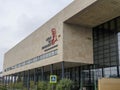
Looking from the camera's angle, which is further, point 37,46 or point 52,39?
point 37,46

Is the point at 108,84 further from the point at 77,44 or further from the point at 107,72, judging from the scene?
the point at 77,44

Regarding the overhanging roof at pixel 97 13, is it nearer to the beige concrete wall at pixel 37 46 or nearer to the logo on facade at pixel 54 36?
the beige concrete wall at pixel 37 46

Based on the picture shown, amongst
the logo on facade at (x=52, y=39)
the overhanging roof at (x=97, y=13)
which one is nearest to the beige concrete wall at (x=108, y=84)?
the overhanging roof at (x=97, y=13)

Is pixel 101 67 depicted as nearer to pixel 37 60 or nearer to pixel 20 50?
pixel 37 60

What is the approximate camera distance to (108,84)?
31969 mm

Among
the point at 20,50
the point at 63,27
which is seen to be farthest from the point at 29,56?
the point at 63,27

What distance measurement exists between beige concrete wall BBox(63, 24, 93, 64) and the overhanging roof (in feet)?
4.72

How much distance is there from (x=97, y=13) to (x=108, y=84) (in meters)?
11.5

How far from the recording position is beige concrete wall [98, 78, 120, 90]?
31.5m

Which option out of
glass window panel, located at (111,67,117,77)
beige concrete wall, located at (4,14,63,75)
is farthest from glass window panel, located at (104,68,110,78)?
beige concrete wall, located at (4,14,63,75)

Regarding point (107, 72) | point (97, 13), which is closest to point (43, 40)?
point (107, 72)

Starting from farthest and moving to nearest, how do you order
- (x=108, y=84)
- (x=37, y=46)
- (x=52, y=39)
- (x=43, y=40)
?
(x=37, y=46)
(x=43, y=40)
(x=52, y=39)
(x=108, y=84)

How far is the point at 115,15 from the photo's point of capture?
38.2 meters

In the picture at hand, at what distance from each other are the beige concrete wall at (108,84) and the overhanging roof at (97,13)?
1043 cm
